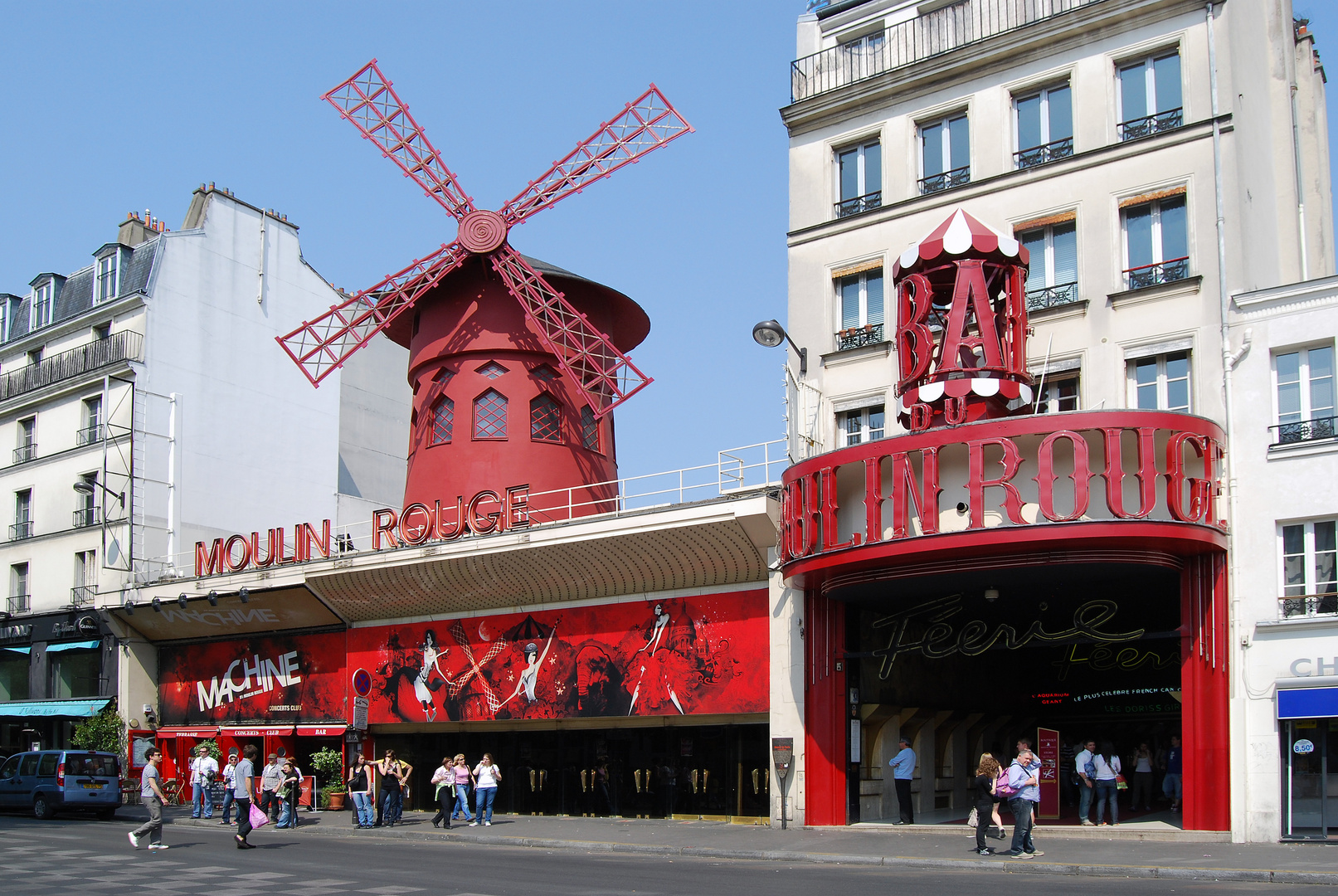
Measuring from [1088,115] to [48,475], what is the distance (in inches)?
981

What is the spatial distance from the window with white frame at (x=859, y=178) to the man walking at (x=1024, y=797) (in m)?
9.10

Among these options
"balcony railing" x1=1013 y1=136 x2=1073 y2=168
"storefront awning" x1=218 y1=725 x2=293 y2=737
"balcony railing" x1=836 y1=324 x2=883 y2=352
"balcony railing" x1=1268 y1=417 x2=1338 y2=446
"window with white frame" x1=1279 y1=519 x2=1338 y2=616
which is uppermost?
"balcony railing" x1=1013 y1=136 x2=1073 y2=168

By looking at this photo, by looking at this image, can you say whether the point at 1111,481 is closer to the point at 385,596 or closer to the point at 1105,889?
the point at 1105,889

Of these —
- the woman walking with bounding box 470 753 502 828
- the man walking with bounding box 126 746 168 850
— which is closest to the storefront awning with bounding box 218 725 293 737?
the woman walking with bounding box 470 753 502 828

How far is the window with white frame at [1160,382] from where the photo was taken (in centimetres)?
1666

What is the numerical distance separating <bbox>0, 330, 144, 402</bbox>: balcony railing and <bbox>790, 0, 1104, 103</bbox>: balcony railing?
17249mm

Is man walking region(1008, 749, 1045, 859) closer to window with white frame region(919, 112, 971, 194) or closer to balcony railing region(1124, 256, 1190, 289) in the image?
balcony railing region(1124, 256, 1190, 289)

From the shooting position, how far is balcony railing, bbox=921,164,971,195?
1895cm

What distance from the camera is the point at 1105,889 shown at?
36.6 ft

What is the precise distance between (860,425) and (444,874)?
30.4 ft

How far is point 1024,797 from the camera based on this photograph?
45.3 ft

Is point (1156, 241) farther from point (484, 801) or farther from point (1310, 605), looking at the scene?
point (484, 801)

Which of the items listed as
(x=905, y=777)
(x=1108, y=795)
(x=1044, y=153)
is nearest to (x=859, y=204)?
(x=1044, y=153)

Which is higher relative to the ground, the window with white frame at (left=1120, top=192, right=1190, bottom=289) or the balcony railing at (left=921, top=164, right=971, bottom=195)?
the balcony railing at (left=921, top=164, right=971, bottom=195)
